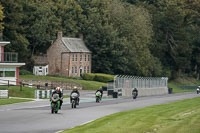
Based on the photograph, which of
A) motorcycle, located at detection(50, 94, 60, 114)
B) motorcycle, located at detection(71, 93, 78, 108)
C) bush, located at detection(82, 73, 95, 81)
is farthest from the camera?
bush, located at detection(82, 73, 95, 81)

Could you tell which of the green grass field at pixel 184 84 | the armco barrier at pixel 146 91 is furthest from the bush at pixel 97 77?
the green grass field at pixel 184 84

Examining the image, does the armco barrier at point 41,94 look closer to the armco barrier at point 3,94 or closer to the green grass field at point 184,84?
the armco barrier at point 3,94

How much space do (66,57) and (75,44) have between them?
3.41 meters

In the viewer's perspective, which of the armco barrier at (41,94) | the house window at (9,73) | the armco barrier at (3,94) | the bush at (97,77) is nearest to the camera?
the armco barrier at (3,94)

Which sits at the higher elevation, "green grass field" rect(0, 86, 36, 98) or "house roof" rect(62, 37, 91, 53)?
"house roof" rect(62, 37, 91, 53)

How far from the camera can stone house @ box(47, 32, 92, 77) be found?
313ft

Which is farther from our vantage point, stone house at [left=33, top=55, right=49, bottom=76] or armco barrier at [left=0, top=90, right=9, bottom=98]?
stone house at [left=33, top=55, right=49, bottom=76]

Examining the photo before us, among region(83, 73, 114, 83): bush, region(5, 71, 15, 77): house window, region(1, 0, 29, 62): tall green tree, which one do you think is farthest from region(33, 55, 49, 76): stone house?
region(5, 71, 15, 77): house window

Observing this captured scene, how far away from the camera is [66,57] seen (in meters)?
95.7

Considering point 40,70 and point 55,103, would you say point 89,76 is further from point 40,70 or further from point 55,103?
point 55,103

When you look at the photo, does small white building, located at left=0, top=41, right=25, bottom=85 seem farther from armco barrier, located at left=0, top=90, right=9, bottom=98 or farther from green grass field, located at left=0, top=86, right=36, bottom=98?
armco barrier, located at left=0, top=90, right=9, bottom=98

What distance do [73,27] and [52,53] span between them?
278 inches

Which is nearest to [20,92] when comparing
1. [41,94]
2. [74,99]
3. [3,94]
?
[41,94]

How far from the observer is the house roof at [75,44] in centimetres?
9538
